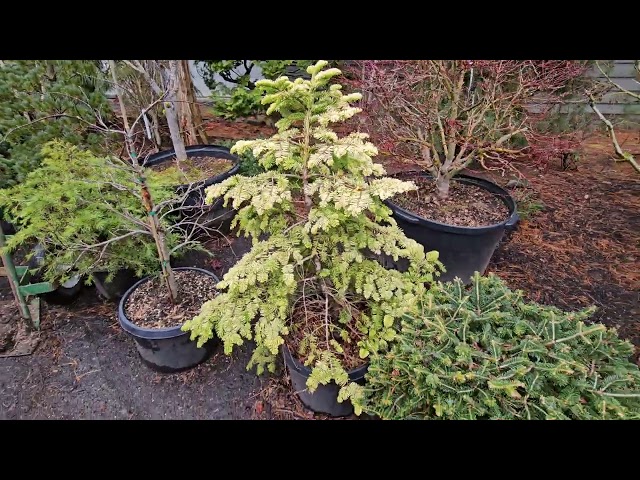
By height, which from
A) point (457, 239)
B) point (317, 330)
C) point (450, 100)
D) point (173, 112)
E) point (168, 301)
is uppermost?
point (450, 100)

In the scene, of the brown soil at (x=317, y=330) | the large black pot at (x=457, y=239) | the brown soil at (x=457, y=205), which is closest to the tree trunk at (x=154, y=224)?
the brown soil at (x=317, y=330)

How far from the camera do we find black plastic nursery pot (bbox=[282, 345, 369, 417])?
2.16 metres

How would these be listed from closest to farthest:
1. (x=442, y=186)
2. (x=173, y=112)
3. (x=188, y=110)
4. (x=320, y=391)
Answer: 1. (x=320, y=391)
2. (x=442, y=186)
3. (x=173, y=112)
4. (x=188, y=110)

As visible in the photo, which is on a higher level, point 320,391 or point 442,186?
point 442,186

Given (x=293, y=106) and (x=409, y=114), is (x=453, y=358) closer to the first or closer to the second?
(x=293, y=106)

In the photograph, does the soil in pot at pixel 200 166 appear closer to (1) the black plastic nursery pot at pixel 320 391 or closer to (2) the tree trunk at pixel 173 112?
(2) the tree trunk at pixel 173 112

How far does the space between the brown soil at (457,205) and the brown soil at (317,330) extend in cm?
128

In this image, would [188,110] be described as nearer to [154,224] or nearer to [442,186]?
[154,224]

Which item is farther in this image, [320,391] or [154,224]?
[154,224]

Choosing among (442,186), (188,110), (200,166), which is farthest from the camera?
(188,110)

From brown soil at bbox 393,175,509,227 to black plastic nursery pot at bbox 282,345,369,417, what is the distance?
153 centimetres

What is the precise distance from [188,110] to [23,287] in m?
2.71

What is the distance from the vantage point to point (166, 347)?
2535 millimetres

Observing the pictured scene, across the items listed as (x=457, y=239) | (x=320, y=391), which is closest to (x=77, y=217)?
(x=320, y=391)
